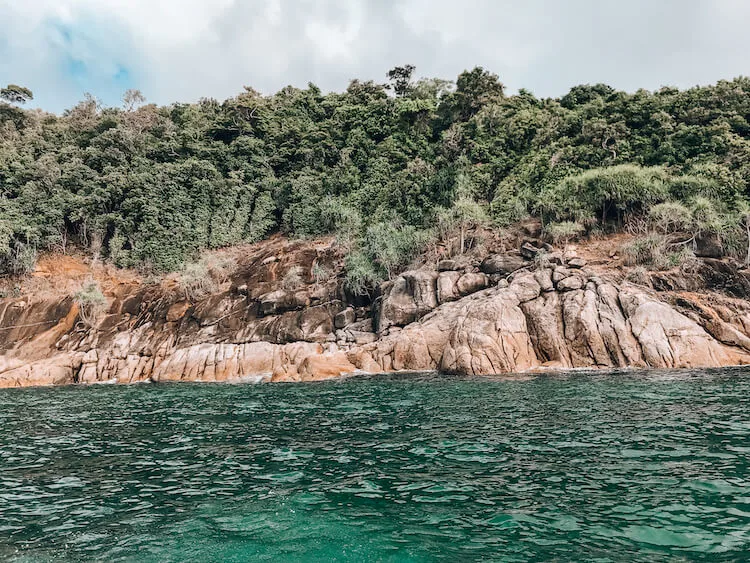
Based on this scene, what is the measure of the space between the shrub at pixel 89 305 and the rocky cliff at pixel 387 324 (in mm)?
464

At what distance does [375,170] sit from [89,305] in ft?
107

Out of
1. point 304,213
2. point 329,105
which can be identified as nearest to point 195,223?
point 304,213

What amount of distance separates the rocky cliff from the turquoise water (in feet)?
30.5

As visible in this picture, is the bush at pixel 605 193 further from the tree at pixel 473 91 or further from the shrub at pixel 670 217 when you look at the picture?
the tree at pixel 473 91

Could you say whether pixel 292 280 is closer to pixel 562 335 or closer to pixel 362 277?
pixel 362 277

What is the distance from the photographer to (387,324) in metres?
35.8

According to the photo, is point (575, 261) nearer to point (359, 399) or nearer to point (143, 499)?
point (359, 399)

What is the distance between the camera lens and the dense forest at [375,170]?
39656 mm

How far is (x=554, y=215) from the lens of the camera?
135 ft

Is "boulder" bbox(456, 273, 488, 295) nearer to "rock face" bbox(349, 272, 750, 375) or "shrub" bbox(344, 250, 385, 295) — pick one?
"rock face" bbox(349, 272, 750, 375)

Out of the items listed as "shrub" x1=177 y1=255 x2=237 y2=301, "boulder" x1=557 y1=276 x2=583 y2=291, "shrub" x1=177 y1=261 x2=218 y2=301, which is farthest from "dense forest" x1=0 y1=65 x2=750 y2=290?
"boulder" x1=557 y1=276 x2=583 y2=291

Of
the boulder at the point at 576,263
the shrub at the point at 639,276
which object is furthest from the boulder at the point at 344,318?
the shrub at the point at 639,276

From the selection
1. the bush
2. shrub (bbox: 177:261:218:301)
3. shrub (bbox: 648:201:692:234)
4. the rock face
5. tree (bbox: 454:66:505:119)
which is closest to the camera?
the rock face

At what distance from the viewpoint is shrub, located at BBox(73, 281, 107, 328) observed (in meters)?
42.8
